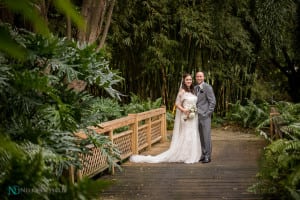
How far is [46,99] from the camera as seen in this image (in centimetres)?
333

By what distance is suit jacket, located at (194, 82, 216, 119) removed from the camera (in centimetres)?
764

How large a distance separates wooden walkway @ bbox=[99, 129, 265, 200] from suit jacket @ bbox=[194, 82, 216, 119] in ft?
2.89

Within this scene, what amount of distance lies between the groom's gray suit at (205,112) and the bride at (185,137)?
5.6 inches

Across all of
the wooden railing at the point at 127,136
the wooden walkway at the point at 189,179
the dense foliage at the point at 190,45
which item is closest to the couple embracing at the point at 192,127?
the wooden walkway at the point at 189,179

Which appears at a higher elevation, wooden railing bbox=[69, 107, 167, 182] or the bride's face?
the bride's face

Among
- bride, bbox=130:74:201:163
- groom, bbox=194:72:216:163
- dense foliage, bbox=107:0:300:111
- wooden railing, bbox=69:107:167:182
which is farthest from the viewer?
dense foliage, bbox=107:0:300:111

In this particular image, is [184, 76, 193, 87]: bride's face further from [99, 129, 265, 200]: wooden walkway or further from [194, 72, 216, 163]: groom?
[99, 129, 265, 200]: wooden walkway

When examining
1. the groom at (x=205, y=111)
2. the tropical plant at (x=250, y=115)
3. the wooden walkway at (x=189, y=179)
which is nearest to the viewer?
the wooden walkway at (x=189, y=179)

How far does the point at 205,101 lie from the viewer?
7719 millimetres

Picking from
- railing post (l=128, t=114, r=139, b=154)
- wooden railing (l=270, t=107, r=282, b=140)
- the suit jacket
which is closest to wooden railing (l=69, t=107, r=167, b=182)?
railing post (l=128, t=114, r=139, b=154)

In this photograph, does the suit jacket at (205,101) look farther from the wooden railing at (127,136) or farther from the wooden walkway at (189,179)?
the wooden railing at (127,136)

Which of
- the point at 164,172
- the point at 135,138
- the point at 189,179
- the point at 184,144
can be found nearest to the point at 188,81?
the point at 184,144

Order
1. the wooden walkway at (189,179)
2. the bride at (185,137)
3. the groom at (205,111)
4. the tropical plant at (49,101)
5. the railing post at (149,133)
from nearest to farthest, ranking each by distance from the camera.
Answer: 1. the tropical plant at (49,101)
2. the wooden walkway at (189,179)
3. the groom at (205,111)
4. the bride at (185,137)
5. the railing post at (149,133)

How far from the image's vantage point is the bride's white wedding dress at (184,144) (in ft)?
25.2
